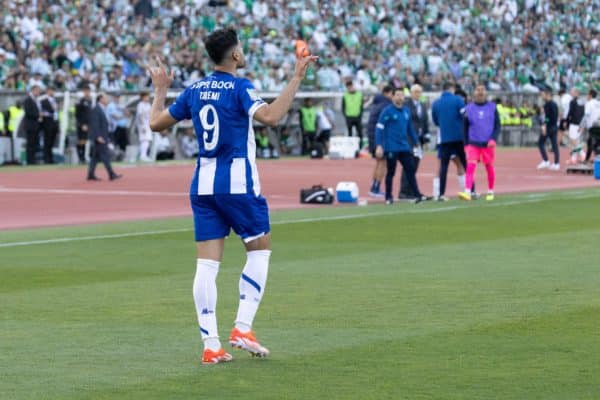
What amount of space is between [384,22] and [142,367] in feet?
155

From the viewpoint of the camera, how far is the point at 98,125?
109 feet

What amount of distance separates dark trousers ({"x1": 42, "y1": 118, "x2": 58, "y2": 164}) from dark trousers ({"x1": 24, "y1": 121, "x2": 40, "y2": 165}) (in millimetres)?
203

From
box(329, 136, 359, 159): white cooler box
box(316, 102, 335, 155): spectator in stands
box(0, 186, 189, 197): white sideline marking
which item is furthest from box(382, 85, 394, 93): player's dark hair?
box(316, 102, 335, 155): spectator in stands

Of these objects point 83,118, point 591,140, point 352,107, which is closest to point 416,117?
point 591,140

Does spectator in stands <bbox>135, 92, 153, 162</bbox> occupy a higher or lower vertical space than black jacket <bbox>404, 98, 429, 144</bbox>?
lower

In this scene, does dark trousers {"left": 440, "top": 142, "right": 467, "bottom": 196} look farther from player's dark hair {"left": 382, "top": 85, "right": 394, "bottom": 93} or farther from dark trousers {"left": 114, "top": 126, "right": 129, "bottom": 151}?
dark trousers {"left": 114, "top": 126, "right": 129, "bottom": 151}

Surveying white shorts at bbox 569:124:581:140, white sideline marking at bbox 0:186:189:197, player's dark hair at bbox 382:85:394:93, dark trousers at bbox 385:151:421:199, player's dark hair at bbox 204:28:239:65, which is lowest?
white sideline marking at bbox 0:186:189:197

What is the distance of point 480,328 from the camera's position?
11195 mm

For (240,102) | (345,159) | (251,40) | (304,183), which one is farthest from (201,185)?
(251,40)

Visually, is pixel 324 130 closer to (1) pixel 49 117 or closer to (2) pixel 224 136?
(1) pixel 49 117

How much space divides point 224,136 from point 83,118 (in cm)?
2928

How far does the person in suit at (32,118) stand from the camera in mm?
39531

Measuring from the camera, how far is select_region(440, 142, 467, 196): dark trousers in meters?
A: 27.2

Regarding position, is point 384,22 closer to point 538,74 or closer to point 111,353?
point 538,74
